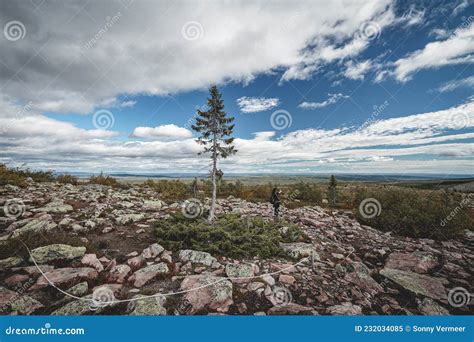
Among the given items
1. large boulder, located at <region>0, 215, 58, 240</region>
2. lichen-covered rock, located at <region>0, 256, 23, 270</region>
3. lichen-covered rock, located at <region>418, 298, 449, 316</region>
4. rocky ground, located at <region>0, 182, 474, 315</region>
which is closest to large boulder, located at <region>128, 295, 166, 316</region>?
rocky ground, located at <region>0, 182, 474, 315</region>

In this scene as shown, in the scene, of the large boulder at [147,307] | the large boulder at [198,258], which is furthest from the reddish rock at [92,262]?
the large boulder at [198,258]

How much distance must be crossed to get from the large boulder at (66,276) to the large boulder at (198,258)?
7.01ft

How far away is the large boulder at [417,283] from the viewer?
5.12 meters

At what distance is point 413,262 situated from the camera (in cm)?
673

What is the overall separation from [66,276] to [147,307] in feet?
7.37

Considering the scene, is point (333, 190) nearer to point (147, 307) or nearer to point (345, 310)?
point (345, 310)

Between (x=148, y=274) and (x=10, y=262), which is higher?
(x=10, y=262)

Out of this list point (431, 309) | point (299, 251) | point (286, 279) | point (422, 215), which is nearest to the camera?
point (431, 309)

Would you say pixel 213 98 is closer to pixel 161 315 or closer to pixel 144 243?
pixel 144 243

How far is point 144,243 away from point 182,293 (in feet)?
10.5

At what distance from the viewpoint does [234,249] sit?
251 inches

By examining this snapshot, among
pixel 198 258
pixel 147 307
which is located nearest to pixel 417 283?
pixel 198 258

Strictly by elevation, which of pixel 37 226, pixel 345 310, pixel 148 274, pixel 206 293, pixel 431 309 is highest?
pixel 37 226

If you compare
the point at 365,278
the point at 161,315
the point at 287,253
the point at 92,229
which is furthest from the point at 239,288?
the point at 92,229
